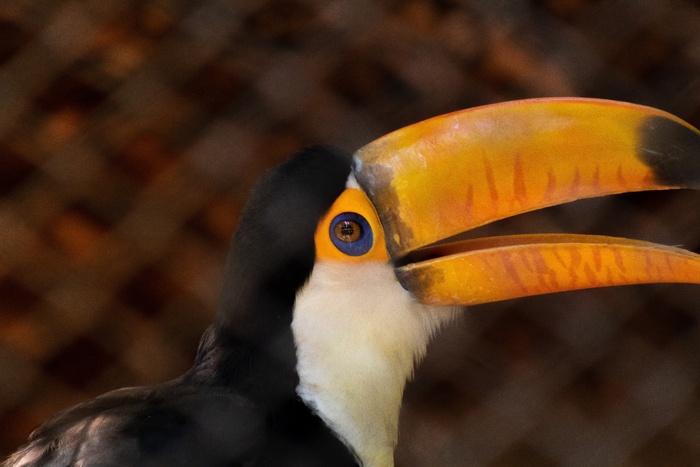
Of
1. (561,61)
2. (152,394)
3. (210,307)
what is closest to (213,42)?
(210,307)

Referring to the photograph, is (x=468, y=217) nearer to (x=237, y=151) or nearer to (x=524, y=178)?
(x=524, y=178)

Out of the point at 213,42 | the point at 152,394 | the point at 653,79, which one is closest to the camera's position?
the point at 152,394

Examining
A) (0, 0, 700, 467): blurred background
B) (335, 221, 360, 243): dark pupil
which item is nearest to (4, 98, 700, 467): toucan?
(335, 221, 360, 243): dark pupil

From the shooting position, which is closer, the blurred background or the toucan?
the toucan

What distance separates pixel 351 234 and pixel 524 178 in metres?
0.29

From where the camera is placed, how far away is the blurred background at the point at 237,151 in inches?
96.3

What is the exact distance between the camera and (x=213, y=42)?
8.14ft

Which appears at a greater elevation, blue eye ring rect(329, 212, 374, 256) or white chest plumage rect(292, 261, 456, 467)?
blue eye ring rect(329, 212, 374, 256)

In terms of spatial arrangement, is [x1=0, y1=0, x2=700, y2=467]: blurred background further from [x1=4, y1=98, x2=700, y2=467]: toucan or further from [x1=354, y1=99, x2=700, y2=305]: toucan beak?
[x1=354, y1=99, x2=700, y2=305]: toucan beak

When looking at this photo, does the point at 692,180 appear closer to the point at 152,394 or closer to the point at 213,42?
the point at 152,394

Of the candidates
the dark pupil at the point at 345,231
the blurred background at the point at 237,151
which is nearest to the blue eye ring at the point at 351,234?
the dark pupil at the point at 345,231

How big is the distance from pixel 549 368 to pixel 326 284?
1.52 meters

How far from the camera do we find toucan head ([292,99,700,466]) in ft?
5.45

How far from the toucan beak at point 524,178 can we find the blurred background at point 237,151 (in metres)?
0.78
